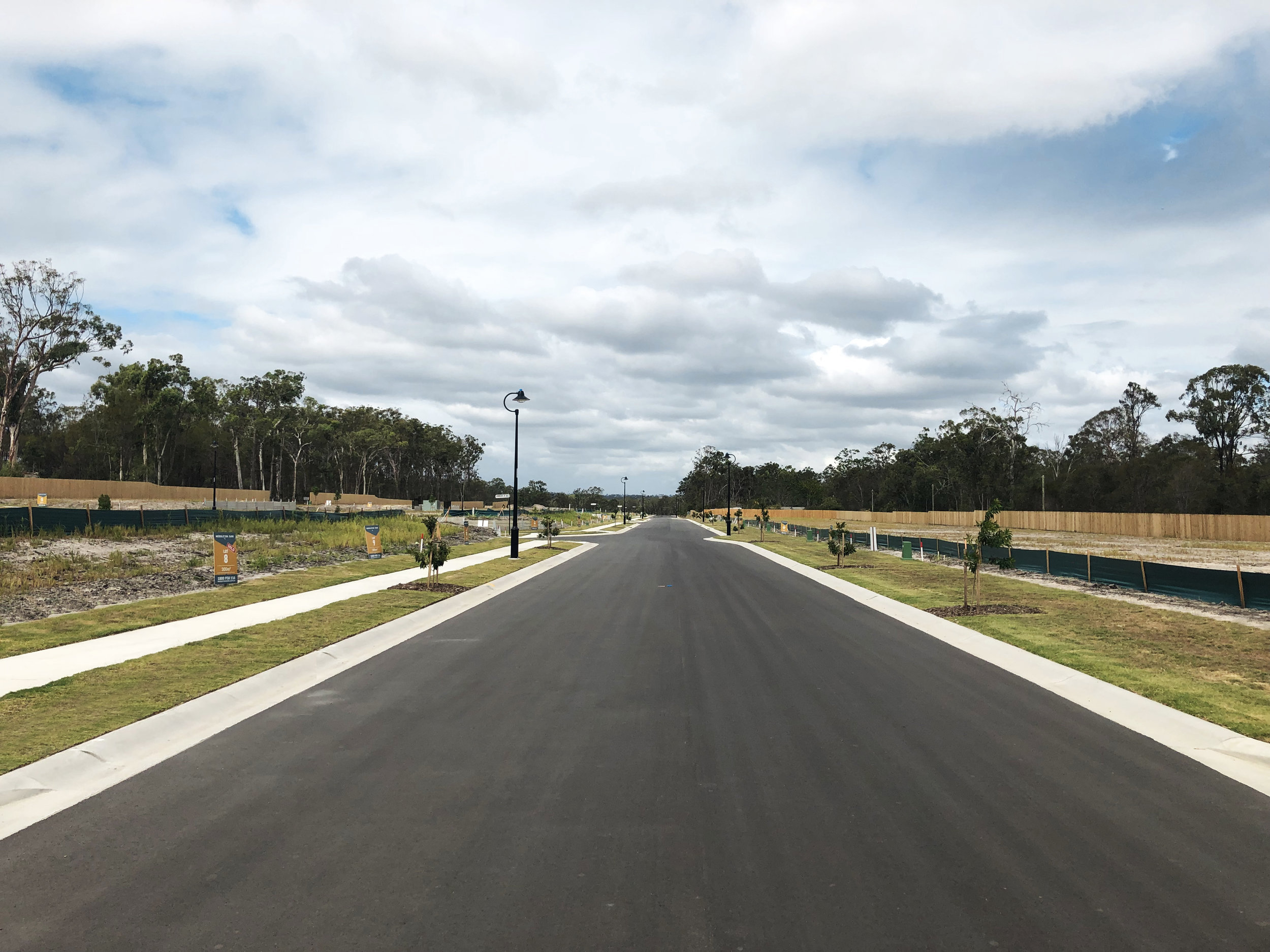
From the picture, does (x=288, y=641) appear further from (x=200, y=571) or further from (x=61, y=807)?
(x=200, y=571)

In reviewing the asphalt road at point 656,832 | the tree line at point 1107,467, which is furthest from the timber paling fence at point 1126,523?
the asphalt road at point 656,832

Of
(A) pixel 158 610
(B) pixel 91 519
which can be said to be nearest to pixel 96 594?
(A) pixel 158 610

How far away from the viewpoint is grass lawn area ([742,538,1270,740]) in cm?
889

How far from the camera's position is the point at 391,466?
13712 centimetres

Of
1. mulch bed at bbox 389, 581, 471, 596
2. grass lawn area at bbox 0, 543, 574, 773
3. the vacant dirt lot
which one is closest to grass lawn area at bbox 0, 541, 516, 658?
the vacant dirt lot

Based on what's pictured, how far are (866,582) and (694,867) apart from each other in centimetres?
1946

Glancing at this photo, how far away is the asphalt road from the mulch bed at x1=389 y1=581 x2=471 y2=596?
32.7 feet

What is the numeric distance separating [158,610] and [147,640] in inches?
149

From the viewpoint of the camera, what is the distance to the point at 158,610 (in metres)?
15.6

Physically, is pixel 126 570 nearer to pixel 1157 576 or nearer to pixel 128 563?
pixel 128 563

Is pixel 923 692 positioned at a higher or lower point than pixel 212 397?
lower

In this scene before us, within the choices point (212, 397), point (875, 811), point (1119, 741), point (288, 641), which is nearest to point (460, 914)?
point (875, 811)

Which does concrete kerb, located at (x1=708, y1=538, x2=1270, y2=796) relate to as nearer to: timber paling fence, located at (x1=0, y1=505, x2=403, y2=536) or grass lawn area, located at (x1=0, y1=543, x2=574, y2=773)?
grass lawn area, located at (x1=0, y1=543, x2=574, y2=773)

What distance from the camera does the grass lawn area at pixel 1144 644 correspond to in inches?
350
